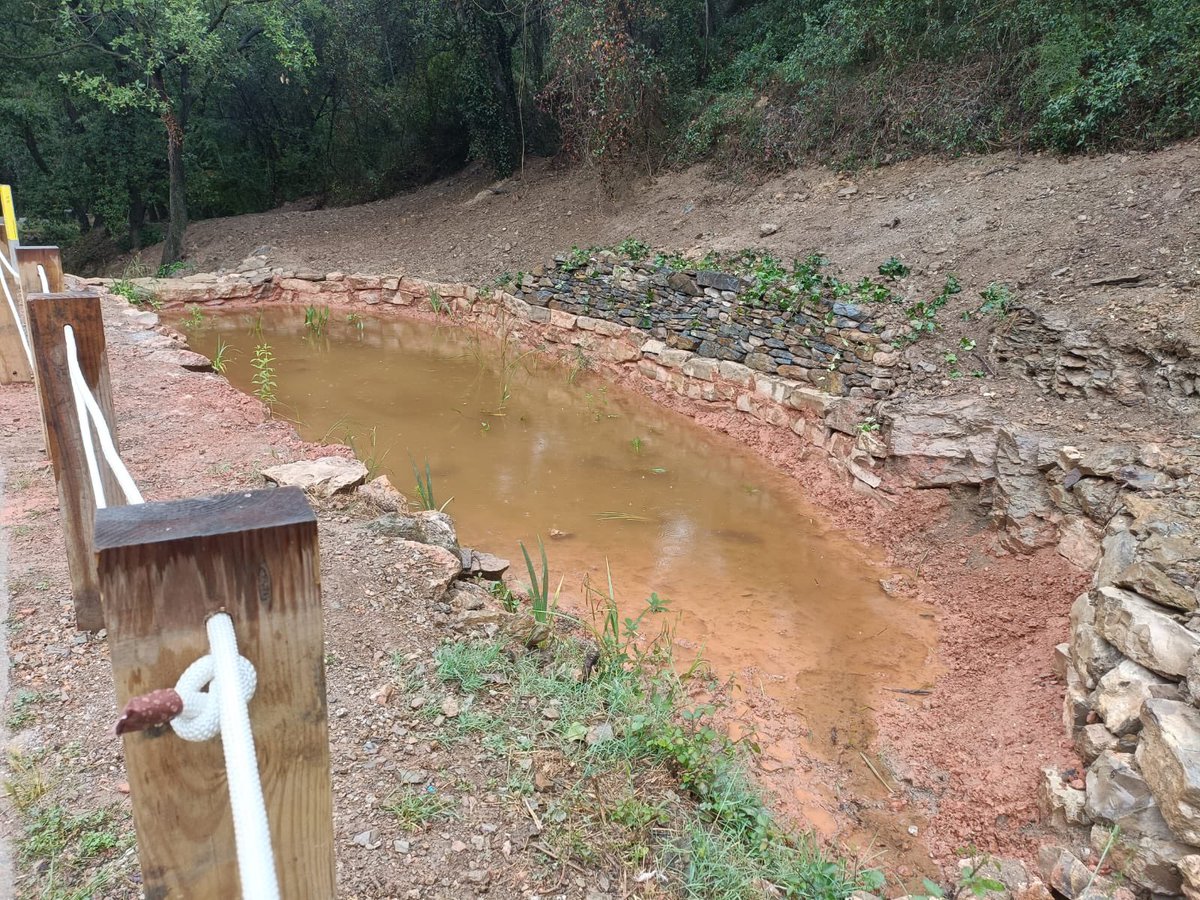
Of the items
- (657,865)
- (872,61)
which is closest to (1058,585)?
(657,865)

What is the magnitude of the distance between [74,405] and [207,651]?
1929 millimetres

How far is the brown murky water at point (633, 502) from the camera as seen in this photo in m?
4.22

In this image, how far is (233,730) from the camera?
2.92ft

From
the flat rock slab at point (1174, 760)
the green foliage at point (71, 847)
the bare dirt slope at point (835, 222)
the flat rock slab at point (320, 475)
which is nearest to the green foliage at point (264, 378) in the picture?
the flat rock slab at point (320, 475)

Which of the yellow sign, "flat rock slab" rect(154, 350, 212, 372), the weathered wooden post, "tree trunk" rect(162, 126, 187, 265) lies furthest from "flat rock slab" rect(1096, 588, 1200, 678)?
"tree trunk" rect(162, 126, 187, 265)

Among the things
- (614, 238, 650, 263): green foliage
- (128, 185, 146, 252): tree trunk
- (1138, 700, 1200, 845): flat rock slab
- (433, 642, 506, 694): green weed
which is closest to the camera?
(1138, 700, 1200, 845): flat rock slab

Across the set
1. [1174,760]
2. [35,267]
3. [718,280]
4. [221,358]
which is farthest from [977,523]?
[221,358]

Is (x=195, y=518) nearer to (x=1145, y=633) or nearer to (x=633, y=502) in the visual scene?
(x=1145, y=633)

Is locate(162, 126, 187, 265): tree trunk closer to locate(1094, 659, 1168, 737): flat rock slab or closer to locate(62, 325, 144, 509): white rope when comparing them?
locate(62, 325, 144, 509): white rope

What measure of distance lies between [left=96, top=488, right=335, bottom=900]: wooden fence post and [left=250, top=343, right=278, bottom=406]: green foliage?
7.05 meters

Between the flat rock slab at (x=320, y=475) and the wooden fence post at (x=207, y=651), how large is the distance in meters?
3.28

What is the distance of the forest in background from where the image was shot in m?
7.47

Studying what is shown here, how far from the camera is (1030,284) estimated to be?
595 cm

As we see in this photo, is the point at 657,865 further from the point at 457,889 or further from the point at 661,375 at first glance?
the point at 661,375
